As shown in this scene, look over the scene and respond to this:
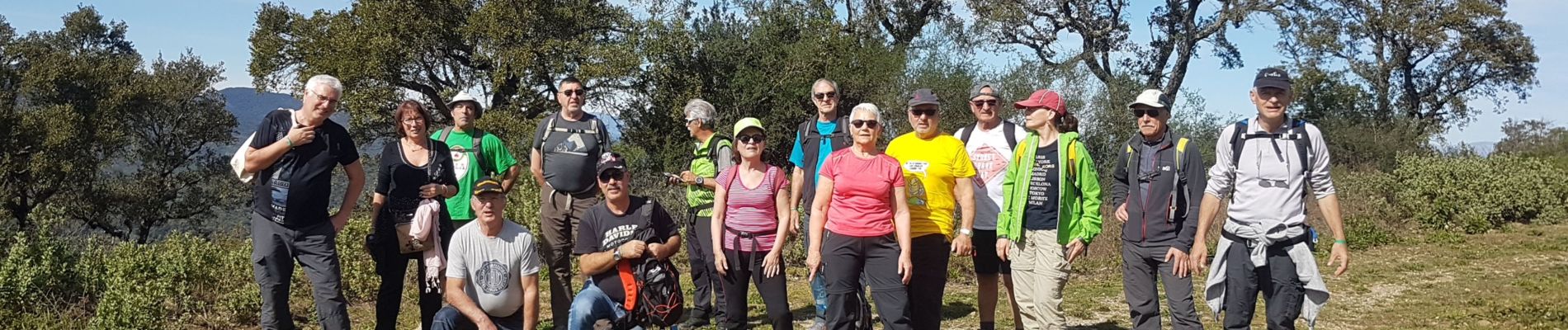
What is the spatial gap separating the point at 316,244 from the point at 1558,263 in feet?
38.9

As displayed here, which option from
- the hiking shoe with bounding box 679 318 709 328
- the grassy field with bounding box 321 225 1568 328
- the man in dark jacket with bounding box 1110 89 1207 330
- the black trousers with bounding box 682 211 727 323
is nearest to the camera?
the man in dark jacket with bounding box 1110 89 1207 330

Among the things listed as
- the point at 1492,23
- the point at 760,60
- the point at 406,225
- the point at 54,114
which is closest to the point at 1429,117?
the point at 1492,23

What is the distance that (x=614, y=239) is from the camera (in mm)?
4918

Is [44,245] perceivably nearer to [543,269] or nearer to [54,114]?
[543,269]

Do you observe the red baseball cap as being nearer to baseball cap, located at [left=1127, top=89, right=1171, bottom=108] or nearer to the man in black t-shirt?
baseball cap, located at [left=1127, top=89, right=1171, bottom=108]

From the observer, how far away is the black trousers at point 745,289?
5.29 metres

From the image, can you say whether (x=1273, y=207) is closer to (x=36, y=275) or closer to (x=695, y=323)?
(x=695, y=323)

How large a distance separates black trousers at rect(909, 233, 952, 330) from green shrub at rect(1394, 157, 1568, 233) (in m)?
12.0

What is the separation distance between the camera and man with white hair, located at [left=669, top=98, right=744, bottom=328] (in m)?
A: 5.99

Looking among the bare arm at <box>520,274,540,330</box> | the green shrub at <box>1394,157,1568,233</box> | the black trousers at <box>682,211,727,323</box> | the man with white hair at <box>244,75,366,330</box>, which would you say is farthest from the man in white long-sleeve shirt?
the green shrub at <box>1394,157,1568,233</box>

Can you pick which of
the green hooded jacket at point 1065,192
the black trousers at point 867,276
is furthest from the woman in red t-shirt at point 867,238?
the green hooded jacket at point 1065,192

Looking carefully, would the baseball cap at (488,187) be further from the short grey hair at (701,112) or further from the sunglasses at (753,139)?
the short grey hair at (701,112)

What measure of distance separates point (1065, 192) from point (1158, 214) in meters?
0.48

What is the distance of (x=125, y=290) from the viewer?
6.26 meters
